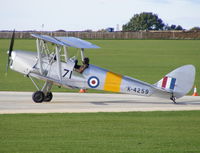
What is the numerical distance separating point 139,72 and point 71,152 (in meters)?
24.8

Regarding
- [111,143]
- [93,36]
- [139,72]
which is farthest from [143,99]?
[93,36]

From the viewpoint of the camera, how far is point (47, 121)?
1575 cm

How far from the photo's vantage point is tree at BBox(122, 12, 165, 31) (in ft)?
458

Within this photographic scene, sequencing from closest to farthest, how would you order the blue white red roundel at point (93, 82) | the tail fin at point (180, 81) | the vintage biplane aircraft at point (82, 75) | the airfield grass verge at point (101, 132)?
the airfield grass verge at point (101, 132) → the tail fin at point (180, 81) → the vintage biplane aircraft at point (82, 75) → the blue white red roundel at point (93, 82)

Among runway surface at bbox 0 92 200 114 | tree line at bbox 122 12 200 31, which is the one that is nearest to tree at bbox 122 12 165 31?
tree line at bbox 122 12 200 31

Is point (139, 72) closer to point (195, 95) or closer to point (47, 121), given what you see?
point (195, 95)

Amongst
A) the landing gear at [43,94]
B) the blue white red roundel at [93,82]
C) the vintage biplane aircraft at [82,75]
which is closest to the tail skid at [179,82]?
the vintage biplane aircraft at [82,75]

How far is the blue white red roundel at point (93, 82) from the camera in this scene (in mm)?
19422

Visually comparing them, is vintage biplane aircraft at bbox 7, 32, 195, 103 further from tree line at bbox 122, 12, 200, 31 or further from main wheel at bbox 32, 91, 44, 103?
tree line at bbox 122, 12, 200, 31

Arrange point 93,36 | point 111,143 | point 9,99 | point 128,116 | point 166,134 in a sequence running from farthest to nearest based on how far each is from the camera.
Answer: point 93,36 → point 9,99 → point 128,116 → point 166,134 → point 111,143

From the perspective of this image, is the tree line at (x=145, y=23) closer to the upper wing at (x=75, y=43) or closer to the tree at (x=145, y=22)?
the tree at (x=145, y=22)

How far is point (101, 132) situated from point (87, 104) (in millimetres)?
5745

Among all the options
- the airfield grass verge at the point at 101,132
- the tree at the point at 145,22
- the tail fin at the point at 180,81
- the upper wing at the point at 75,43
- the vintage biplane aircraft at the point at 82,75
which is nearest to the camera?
the airfield grass verge at the point at 101,132

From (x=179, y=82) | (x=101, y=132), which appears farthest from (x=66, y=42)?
(x=101, y=132)
